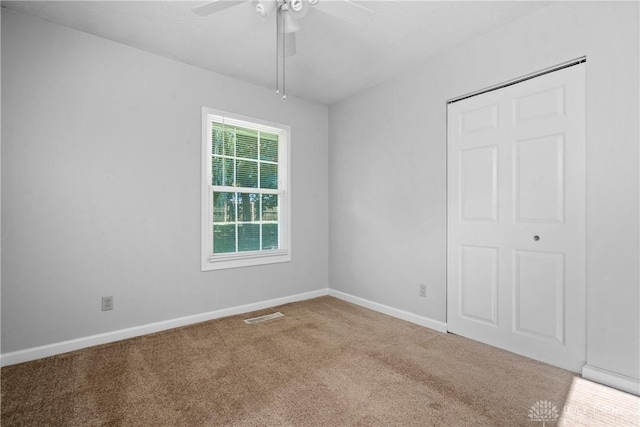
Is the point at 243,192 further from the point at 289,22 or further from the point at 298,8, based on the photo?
the point at 298,8

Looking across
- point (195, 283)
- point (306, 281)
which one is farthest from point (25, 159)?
point (306, 281)

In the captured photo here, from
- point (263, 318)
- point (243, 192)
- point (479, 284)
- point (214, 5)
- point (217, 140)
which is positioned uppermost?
point (214, 5)

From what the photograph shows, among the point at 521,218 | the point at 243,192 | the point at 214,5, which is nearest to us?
the point at 214,5

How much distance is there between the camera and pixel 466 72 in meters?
2.80

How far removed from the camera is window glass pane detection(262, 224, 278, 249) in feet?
12.5

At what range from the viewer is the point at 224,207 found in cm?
348

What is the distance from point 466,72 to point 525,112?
0.66 meters

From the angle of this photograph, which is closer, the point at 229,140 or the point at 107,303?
the point at 107,303

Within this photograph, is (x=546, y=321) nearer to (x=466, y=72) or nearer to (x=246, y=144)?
(x=466, y=72)

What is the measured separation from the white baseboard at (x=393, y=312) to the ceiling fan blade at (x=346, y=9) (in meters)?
2.68

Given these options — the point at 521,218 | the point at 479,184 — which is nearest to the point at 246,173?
the point at 479,184

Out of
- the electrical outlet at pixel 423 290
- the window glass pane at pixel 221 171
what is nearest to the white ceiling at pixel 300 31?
the window glass pane at pixel 221 171

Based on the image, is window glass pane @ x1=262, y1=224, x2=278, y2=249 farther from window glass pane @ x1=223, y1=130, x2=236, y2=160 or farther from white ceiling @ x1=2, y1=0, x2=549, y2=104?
white ceiling @ x1=2, y1=0, x2=549, y2=104

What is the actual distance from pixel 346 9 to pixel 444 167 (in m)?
1.68
